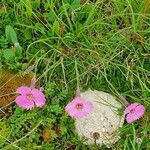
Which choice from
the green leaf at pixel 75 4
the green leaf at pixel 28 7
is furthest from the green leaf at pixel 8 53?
the green leaf at pixel 75 4

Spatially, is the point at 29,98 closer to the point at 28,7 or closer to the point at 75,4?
the point at 28,7

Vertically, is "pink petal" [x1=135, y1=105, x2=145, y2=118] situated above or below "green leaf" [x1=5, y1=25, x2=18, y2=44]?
below

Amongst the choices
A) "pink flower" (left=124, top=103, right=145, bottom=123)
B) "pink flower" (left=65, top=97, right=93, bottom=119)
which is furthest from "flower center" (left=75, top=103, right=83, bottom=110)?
"pink flower" (left=124, top=103, right=145, bottom=123)

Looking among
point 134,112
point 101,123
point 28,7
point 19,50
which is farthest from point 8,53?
point 134,112

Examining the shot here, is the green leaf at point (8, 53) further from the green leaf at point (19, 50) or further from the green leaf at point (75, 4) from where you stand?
the green leaf at point (75, 4)

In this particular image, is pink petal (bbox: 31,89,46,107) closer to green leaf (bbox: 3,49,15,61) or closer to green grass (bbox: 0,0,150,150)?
green grass (bbox: 0,0,150,150)

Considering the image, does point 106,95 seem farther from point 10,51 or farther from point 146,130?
point 10,51
